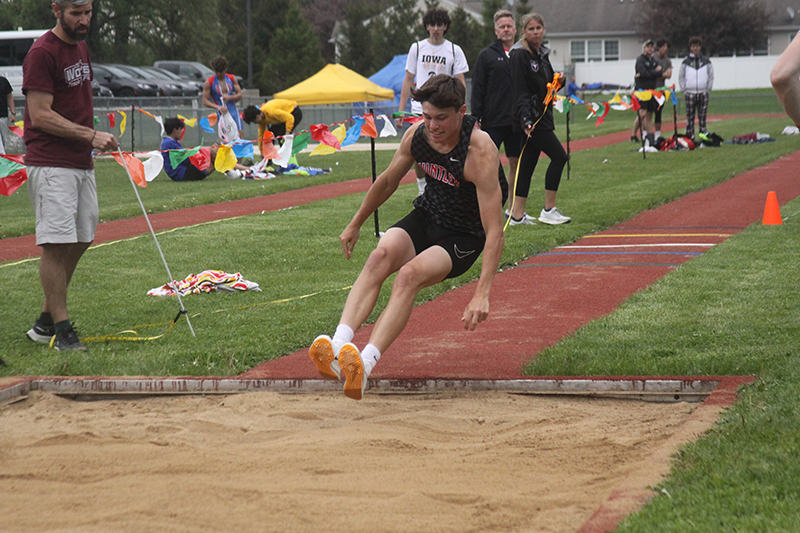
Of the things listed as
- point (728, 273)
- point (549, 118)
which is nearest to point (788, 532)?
point (728, 273)

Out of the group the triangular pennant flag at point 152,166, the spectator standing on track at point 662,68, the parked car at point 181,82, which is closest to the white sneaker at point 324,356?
the triangular pennant flag at point 152,166

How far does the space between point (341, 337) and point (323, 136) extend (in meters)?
4.89

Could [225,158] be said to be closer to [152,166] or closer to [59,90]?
[152,166]

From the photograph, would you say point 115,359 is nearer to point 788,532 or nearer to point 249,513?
point 249,513

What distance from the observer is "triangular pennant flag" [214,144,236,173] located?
830cm

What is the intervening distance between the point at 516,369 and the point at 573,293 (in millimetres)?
2007

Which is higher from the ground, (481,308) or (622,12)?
(622,12)

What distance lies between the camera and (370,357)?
4316 mm

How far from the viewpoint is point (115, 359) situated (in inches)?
212

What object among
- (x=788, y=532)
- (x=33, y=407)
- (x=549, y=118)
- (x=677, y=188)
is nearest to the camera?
(x=788, y=532)

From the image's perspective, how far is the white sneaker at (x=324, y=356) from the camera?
13.7 ft

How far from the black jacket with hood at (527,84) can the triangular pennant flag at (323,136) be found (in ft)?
6.53

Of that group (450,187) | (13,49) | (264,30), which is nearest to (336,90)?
(13,49)

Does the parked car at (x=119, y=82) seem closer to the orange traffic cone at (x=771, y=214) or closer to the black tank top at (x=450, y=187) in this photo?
the orange traffic cone at (x=771, y=214)
